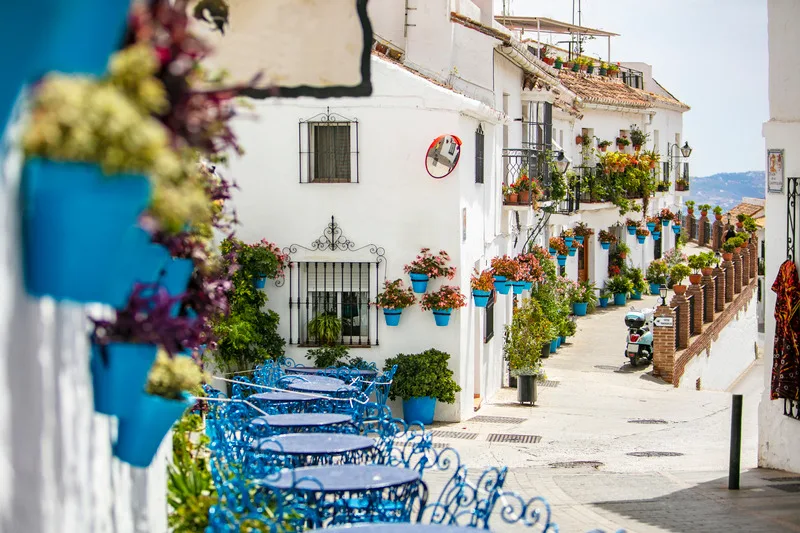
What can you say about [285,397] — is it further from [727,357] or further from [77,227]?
[727,357]

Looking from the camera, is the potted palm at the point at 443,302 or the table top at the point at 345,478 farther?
the potted palm at the point at 443,302

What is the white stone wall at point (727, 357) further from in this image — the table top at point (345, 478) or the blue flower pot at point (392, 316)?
the table top at point (345, 478)

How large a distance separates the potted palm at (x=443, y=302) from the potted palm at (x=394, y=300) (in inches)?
10.3

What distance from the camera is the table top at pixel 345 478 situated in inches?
316

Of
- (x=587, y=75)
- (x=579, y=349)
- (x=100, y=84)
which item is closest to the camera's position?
(x=100, y=84)

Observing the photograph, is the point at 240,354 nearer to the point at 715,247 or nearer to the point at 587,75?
the point at 587,75

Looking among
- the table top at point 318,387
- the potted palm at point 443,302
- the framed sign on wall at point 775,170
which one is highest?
the framed sign on wall at point 775,170

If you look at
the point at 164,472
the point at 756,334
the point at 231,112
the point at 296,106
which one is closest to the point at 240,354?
the point at 296,106

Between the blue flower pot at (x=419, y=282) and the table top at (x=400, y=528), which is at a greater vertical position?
the blue flower pot at (x=419, y=282)

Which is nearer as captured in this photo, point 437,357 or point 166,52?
point 166,52

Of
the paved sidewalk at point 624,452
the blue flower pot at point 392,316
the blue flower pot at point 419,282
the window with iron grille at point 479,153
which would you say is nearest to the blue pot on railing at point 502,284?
the window with iron grille at point 479,153

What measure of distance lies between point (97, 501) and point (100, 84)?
2.70m

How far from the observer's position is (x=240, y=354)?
17.8 meters

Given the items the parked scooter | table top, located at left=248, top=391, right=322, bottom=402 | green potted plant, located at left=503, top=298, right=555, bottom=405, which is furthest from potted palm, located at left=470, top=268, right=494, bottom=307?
the parked scooter
